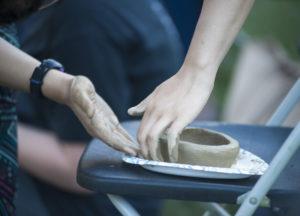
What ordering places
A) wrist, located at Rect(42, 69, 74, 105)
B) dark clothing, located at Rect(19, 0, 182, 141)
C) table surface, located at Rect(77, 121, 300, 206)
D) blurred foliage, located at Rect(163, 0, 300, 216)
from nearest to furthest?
table surface, located at Rect(77, 121, 300, 206) < wrist, located at Rect(42, 69, 74, 105) < dark clothing, located at Rect(19, 0, 182, 141) < blurred foliage, located at Rect(163, 0, 300, 216)

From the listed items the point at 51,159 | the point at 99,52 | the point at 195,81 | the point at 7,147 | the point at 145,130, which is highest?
the point at 195,81

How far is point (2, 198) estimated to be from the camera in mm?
931

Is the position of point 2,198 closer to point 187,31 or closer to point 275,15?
point 187,31

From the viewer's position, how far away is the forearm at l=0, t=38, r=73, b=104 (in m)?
0.91

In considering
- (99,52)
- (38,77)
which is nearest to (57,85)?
(38,77)

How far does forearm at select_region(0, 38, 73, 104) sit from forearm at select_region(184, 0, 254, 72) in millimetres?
263

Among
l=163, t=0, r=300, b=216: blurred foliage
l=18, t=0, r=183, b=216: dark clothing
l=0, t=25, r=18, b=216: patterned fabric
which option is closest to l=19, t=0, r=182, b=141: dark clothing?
l=18, t=0, r=183, b=216: dark clothing

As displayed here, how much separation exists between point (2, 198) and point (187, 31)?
2.31 metres

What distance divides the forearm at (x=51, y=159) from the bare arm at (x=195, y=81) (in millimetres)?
710

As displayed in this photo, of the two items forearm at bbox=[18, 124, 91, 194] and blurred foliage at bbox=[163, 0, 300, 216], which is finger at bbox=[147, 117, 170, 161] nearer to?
forearm at bbox=[18, 124, 91, 194]

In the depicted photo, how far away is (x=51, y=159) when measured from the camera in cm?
151

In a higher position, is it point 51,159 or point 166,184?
point 166,184

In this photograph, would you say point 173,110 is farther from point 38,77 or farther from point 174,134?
point 38,77

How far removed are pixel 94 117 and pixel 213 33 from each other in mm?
253
